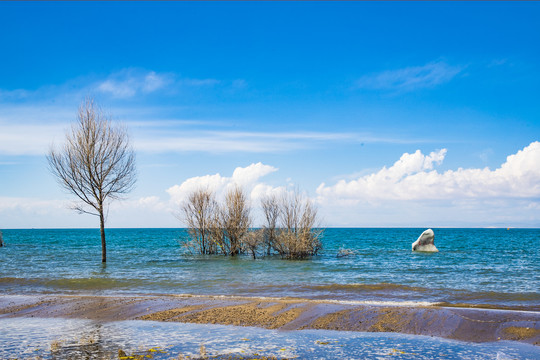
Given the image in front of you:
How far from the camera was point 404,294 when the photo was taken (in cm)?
1563

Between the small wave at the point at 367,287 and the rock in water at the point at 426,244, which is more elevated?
the small wave at the point at 367,287

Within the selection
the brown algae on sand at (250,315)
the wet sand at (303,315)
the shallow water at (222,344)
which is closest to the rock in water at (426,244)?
the wet sand at (303,315)

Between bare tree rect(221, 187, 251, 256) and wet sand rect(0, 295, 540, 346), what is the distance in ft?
62.2

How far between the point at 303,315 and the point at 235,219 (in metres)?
22.0

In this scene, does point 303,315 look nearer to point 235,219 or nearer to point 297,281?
point 297,281

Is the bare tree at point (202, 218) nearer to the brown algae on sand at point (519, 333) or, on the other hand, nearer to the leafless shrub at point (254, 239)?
the leafless shrub at point (254, 239)

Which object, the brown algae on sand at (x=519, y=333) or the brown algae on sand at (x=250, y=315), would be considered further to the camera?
the brown algae on sand at (x=250, y=315)

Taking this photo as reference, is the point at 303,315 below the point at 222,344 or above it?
below

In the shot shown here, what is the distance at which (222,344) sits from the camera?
25.9 ft

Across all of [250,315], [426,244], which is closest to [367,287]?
[250,315]

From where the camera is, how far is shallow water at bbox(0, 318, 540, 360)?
286 inches

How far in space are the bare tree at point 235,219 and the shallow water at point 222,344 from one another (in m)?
22.8

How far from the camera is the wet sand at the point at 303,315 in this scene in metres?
9.48

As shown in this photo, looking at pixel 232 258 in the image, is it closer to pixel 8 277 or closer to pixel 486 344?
pixel 8 277
